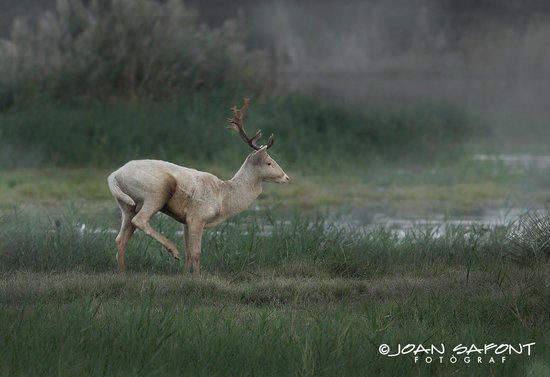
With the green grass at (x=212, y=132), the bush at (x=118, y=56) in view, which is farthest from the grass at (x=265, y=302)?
the bush at (x=118, y=56)

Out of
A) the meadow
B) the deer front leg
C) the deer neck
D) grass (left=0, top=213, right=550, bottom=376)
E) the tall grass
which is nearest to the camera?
grass (left=0, top=213, right=550, bottom=376)

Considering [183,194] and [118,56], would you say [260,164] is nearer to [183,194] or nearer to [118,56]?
[183,194]

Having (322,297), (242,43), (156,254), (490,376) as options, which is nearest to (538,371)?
(490,376)

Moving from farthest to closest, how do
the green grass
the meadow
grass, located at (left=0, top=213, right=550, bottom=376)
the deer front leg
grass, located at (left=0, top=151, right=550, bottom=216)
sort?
the green grass, grass, located at (left=0, top=151, right=550, bottom=216), the deer front leg, the meadow, grass, located at (left=0, top=213, right=550, bottom=376)

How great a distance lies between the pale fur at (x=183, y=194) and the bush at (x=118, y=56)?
407 inches

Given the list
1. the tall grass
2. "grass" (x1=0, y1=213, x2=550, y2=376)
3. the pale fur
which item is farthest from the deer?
Answer: the tall grass

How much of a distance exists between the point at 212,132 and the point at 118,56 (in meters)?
2.08

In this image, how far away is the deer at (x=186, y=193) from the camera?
24.8 ft

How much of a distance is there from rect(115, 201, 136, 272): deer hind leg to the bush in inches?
404

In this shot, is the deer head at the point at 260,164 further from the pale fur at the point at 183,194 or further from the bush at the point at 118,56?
the bush at the point at 118,56

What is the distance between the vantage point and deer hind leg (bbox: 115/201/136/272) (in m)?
7.81

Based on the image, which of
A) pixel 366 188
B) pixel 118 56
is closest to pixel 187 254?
pixel 366 188

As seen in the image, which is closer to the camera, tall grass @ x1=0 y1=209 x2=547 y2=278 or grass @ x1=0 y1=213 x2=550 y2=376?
grass @ x1=0 y1=213 x2=550 y2=376

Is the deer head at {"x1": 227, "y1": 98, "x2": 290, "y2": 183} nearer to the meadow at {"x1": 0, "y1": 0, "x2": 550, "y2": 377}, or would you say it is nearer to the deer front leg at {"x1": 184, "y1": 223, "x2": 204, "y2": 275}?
the deer front leg at {"x1": 184, "y1": 223, "x2": 204, "y2": 275}
